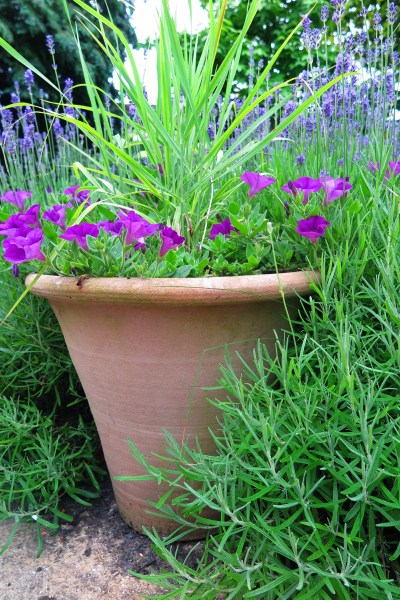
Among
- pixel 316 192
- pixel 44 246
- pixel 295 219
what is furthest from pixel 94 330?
pixel 316 192

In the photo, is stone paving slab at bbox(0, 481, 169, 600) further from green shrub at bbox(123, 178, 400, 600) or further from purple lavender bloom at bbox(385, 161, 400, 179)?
purple lavender bloom at bbox(385, 161, 400, 179)

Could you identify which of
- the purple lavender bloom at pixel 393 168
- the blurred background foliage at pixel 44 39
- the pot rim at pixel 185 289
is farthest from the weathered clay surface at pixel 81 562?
the blurred background foliage at pixel 44 39

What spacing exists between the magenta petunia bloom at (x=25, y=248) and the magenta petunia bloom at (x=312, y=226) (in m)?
0.61

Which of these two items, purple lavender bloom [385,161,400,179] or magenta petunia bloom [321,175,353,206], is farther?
purple lavender bloom [385,161,400,179]

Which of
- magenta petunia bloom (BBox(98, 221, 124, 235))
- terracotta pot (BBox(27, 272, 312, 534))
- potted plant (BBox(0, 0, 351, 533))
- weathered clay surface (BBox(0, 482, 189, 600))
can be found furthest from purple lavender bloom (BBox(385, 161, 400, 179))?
weathered clay surface (BBox(0, 482, 189, 600))

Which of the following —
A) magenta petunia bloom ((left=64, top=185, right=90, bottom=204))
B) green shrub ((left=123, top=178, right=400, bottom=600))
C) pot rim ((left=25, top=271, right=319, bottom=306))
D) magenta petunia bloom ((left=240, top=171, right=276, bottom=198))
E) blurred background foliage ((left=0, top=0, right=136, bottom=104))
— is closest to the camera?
green shrub ((left=123, top=178, right=400, bottom=600))

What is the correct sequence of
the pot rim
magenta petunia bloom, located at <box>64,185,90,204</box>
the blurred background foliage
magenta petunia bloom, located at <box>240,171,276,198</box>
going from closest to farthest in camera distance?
1. the pot rim
2. magenta petunia bloom, located at <box>240,171,276,198</box>
3. magenta petunia bloom, located at <box>64,185,90,204</box>
4. the blurred background foliage

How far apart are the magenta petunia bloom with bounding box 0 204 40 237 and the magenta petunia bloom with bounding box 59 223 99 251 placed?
0.18m

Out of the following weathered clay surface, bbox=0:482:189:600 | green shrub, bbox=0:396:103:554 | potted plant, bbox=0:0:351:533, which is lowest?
weathered clay surface, bbox=0:482:189:600

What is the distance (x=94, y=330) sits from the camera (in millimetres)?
1228

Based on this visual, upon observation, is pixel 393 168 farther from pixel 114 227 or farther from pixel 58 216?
pixel 58 216

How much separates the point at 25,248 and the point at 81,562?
2.63ft

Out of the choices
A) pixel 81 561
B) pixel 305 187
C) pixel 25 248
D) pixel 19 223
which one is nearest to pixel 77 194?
pixel 19 223

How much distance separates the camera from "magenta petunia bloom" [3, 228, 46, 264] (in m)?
1.17
